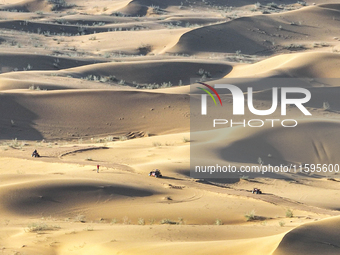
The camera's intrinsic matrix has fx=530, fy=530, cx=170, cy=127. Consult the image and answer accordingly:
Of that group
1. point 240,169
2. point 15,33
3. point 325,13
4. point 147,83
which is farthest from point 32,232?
point 325,13

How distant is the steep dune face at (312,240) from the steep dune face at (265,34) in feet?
112

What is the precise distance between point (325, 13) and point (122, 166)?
4419cm

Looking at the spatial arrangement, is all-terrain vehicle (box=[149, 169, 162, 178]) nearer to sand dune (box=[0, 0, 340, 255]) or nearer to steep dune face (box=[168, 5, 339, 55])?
sand dune (box=[0, 0, 340, 255])

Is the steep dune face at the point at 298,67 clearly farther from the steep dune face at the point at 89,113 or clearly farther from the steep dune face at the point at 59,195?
the steep dune face at the point at 59,195

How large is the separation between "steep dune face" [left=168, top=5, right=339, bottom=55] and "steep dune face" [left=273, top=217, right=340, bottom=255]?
3403 cm

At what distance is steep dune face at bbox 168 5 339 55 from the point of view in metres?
43.2

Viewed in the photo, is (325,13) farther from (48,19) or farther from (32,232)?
(32,232)

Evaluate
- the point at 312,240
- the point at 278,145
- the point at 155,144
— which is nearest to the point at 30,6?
the point at 155,144

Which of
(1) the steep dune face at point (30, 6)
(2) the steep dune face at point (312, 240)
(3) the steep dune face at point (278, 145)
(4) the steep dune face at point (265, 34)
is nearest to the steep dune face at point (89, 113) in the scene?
(3) the steep dune face at point (278, 145)

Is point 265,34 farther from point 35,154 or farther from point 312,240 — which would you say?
point 312,240

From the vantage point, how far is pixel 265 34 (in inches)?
→ 1849

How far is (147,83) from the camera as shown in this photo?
3156 cm

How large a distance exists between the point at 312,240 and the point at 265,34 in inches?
1647

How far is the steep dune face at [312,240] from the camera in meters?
6.54
